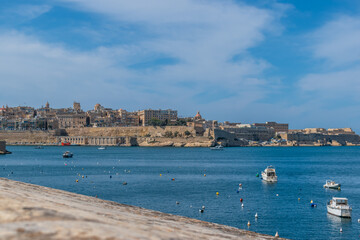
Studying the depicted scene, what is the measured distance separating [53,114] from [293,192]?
125m

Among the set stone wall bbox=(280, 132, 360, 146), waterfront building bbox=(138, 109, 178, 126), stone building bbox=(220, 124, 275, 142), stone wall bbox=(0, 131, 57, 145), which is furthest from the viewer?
stone wall bbox=(280, 132, 360, 146)

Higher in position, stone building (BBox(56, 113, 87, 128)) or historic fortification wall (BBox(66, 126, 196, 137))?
stone building (BBox(56, 113, 87, 128))

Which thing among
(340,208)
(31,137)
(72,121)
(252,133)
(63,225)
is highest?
(72,121)

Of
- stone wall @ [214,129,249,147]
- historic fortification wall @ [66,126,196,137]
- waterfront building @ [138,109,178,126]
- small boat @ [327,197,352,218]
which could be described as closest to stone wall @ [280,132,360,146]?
stone wall @ [214,129,249,147]

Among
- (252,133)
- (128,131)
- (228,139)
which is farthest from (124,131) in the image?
(252,133)

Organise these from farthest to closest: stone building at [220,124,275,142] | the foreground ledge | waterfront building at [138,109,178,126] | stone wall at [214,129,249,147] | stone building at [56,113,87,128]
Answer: waterfront building at [138,109,178,126] < stone building at [220,124,275,142] < stone building at [56,113,87,128] < stone wall at [214,129,249,147] < the foreground ledge

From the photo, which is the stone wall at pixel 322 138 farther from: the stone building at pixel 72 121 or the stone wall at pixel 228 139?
the stone building at pixel 72 121

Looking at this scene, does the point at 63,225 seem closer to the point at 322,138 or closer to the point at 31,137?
the point at 31,137

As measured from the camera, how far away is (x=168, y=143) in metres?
122

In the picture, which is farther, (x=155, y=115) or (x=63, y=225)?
(x=155, y=115)

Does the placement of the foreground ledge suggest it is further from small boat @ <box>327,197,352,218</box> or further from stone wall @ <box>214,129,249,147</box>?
stone wall @ <box>214,129,249,147</box>

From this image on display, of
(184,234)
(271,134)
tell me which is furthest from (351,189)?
(271,134)

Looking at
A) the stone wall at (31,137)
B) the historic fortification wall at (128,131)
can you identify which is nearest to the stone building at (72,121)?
the historic fortification wall at (128,131)

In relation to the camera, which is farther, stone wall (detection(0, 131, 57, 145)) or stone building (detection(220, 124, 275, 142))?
stone building (detection(220, 124, 275, 142))
